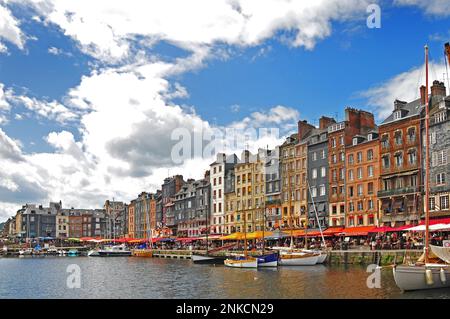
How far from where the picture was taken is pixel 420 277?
39.3 meters

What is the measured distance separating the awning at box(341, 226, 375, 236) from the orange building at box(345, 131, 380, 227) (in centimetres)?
260

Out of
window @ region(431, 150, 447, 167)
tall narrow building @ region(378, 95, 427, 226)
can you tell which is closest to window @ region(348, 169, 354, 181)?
tall narrow building @ region(378, 95, 427, 226)

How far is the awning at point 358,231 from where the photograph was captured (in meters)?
76.2

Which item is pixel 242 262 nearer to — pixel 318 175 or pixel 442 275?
pixel 318 175

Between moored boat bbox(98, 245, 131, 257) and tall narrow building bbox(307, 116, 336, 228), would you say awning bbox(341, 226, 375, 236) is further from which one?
moored boat bbox(98, 245, 131, 257)

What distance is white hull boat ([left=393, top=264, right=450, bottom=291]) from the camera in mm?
39125

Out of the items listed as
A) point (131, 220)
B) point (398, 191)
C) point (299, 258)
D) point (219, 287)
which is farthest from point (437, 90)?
point (131, 220)

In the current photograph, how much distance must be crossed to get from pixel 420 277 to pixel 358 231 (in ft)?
127

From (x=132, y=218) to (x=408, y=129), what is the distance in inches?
4672

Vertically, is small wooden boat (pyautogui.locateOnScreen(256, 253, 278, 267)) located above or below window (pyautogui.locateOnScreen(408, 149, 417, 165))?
below

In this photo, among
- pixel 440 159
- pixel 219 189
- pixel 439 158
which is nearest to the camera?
pixel 440 159

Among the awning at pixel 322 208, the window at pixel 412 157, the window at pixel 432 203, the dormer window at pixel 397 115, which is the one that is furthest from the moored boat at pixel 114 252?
the window at pixel 432 203
